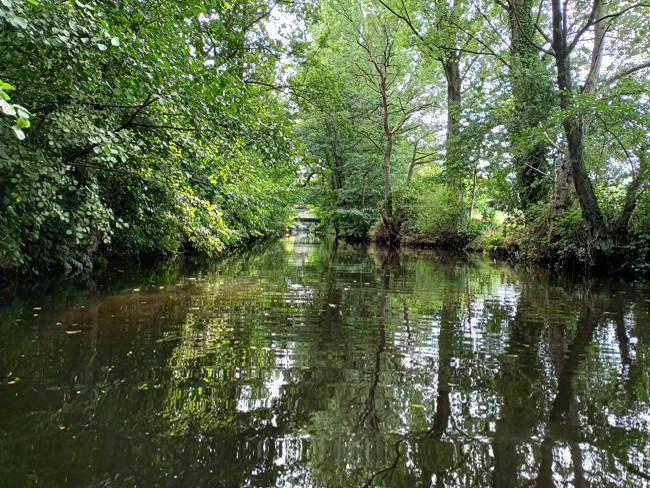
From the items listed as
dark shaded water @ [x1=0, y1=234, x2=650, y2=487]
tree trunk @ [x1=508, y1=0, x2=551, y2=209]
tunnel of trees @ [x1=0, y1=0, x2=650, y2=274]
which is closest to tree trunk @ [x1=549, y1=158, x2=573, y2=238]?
tunnel of trees @ [x1=0, y1=0, x2=650, y2=274]

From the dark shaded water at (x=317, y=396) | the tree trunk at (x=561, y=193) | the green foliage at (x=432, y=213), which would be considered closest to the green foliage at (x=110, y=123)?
the dark shaded water at (x=317, y=396)

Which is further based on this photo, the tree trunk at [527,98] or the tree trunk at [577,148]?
the tree trunk at [527,98]

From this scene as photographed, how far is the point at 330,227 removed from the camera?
40.6 metres

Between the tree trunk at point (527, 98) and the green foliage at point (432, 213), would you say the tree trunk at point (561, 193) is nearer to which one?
the tree trunk at point (527, 98)

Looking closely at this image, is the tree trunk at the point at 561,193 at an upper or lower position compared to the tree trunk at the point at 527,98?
lower

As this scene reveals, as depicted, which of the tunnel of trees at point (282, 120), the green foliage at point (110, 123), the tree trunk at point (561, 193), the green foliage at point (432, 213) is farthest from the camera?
the green foliage at point (432, 213)

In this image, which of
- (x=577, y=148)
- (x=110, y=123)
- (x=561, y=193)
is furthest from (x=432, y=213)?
(x=110, y=123)

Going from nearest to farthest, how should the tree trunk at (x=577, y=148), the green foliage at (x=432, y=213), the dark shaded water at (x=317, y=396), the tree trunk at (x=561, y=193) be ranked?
the dark shaded water at (x=317, y=396), the tree trunk at (x=577, y=148), the tree trunk at (x=561, y=193), the green foliage at (x=432, y=213)

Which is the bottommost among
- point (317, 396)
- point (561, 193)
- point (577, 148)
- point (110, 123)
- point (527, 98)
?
point (317, 396)

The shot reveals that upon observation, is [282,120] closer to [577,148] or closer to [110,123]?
[110,123]

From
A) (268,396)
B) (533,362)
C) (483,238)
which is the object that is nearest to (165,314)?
(268,396)

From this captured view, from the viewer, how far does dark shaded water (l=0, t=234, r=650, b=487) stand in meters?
1.91

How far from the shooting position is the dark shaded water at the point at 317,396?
191 centimetres

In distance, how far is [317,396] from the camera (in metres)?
2.71
